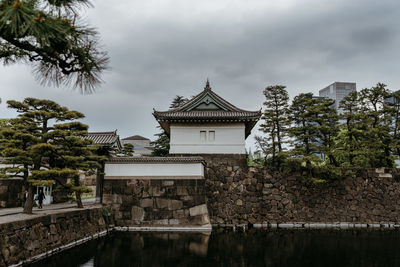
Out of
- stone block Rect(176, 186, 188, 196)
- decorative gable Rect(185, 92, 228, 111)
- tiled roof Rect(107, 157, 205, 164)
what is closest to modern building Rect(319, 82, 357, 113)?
decorative gable Rect(185, 92, 228, 111)

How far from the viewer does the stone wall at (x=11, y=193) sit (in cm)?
1145

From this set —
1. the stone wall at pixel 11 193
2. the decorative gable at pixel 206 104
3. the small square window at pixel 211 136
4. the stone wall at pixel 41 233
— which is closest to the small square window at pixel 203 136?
the small square window at pixel 211 136

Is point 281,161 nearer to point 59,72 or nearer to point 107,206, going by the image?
point 107,206

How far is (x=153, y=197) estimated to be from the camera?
39.6 feet

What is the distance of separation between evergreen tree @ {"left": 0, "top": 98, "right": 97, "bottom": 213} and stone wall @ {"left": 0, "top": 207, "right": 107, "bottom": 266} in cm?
114

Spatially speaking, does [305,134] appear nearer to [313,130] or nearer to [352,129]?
[313,130]

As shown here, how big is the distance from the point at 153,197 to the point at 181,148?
3.64 m

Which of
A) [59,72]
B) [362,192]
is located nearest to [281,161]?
[362,192]

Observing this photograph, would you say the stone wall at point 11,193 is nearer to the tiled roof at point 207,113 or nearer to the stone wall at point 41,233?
the stone wall at point 41,233

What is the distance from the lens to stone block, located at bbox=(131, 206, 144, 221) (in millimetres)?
11897

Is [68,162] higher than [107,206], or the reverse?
[68,162]

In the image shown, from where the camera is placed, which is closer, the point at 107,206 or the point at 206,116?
the point at 107,206

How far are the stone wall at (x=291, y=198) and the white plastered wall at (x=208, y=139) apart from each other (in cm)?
90

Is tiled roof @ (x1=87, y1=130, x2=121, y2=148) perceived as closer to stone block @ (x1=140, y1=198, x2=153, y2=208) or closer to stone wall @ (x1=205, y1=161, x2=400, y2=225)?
stone block @ (x1=140, y1=198, x2=153, y2=208)
